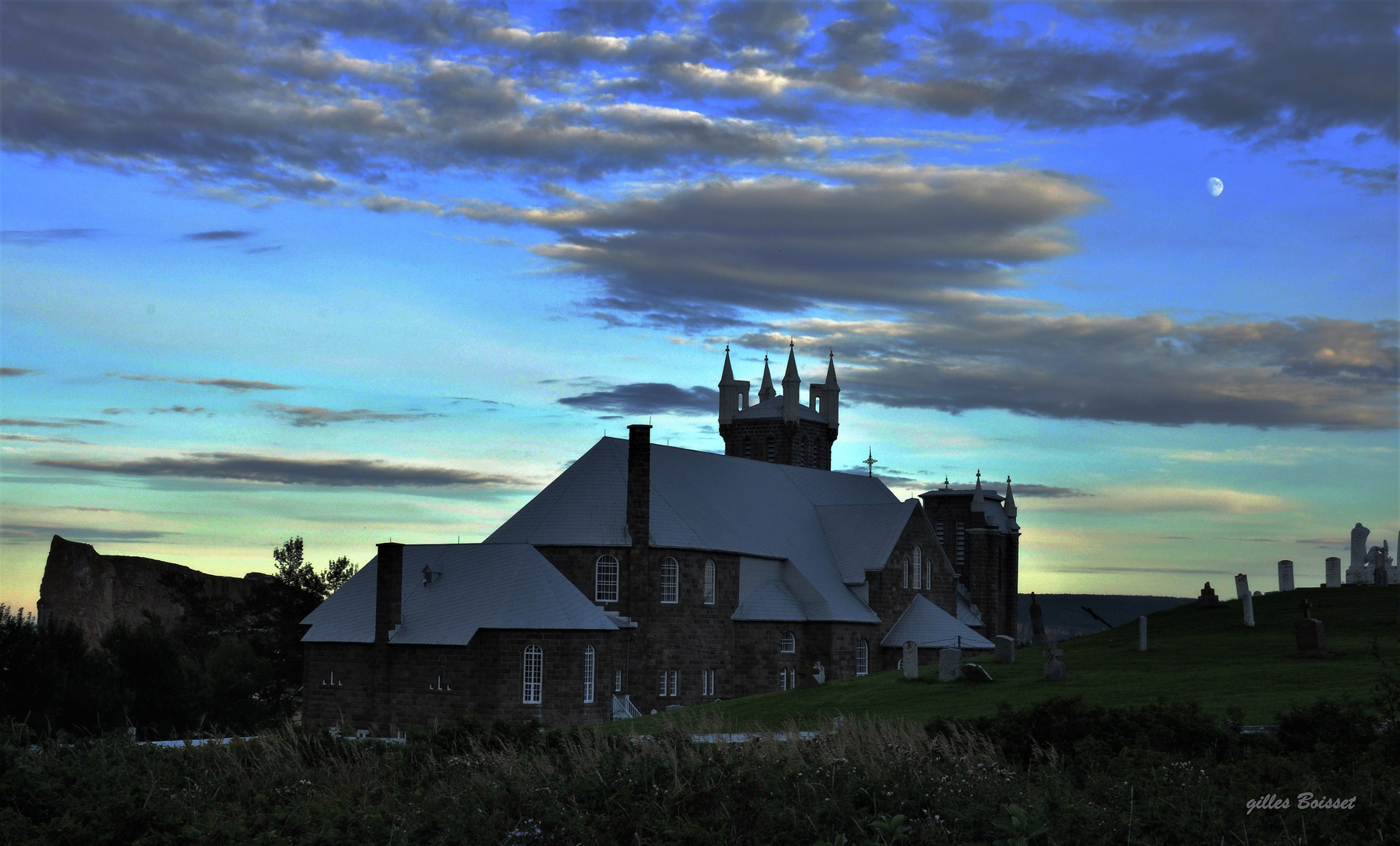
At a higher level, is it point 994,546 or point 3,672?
point 994,546

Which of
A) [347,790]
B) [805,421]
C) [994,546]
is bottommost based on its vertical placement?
[347,790]

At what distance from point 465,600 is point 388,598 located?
310 cm

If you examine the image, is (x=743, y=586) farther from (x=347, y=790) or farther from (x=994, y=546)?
(x=347, y=790)

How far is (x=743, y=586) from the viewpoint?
58.6m

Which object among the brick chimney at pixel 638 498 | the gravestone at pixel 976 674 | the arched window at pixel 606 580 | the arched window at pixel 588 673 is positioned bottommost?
the arched window at pixel 588 673

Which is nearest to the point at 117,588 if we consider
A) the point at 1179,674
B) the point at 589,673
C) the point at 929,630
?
the point at 589,673

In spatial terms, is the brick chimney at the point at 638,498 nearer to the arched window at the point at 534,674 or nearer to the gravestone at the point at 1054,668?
the arched window at the point at 534,674

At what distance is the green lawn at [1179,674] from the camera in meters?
28.4

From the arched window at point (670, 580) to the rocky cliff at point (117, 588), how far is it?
36.5 metres

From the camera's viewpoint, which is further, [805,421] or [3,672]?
[805,421]

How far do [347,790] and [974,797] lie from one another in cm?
879

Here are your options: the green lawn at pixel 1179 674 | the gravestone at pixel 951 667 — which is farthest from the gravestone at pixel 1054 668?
the gravestone at pixel 951 667

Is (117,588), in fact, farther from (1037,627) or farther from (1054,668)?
(1054,668)

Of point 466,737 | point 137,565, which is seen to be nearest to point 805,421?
point 137,565
